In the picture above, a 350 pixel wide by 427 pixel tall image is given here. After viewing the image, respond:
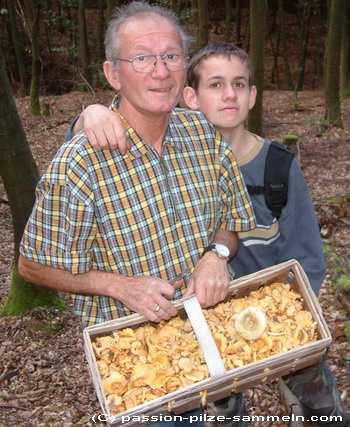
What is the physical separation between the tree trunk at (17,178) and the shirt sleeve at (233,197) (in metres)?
2.44

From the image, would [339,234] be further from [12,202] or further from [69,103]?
[69,103]

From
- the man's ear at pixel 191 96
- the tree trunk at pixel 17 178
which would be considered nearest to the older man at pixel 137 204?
the man's ear at pixel 191 96

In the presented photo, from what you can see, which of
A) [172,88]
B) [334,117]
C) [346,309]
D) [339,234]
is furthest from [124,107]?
[334,117]

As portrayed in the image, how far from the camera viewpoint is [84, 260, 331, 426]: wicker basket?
1909 millimetres

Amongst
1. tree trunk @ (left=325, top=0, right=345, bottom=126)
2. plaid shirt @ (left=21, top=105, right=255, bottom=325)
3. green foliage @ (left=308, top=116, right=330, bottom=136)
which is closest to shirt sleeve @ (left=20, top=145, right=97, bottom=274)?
plaid shirt @ (left=21, top=105, right=255, bottom=325)

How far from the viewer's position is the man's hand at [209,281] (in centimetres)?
222

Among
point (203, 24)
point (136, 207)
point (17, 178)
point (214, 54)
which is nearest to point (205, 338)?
point (136, 207)

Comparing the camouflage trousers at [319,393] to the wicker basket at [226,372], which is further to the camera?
the camouflage trousers at [319,393]

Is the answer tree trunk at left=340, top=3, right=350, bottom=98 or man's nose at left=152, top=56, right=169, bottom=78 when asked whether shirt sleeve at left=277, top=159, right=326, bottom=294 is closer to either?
man's nose at left=152, top=56, right=169, bottom=78

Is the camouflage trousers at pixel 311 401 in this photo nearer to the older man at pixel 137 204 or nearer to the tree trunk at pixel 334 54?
the older man at pixel 137 204

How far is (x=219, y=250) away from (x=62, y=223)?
75 centimetres

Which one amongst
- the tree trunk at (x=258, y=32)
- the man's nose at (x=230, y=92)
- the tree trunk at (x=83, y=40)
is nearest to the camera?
the man's nose at (x=230, y=92)

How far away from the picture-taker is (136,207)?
92.2 inches

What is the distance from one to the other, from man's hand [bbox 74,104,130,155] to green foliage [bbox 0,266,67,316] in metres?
3.06
